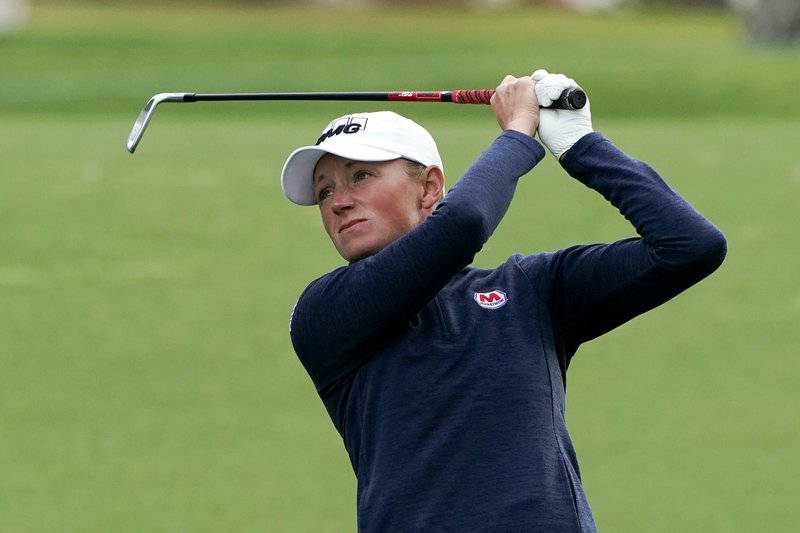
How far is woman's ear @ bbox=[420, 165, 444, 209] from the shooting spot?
3.16m

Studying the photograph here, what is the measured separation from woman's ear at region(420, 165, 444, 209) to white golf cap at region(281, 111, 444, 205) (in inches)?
0.6

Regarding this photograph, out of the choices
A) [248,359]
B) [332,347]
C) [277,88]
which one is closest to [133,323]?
[248,359]

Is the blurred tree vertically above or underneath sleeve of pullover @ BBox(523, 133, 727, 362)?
above

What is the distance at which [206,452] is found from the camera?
21.8 feet

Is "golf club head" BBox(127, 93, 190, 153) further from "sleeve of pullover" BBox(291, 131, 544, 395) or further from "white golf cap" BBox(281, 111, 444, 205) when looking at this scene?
"sleeve of pullover" BBox(291, 131, 544, 395)

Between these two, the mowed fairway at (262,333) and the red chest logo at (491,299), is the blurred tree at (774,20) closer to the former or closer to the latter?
the mowed fairway at (262,333)

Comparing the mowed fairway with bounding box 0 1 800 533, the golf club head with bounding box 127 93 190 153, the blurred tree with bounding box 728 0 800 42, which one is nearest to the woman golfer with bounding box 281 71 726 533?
the golf club head with bounding box 127 93 190 153

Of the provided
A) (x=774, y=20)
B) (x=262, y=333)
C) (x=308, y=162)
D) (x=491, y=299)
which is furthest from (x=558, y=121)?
(x=774, y=20)

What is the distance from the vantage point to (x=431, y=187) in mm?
3170

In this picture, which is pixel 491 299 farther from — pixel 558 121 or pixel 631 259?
pixel 558 121

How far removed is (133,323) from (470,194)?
565cm

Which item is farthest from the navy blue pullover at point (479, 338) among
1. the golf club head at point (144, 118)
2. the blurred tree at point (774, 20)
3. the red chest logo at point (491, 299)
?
the blurred tree at point (774, 20)

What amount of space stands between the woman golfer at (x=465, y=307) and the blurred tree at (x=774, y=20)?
18.3 metres

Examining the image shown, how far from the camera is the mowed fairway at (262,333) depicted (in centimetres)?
618
